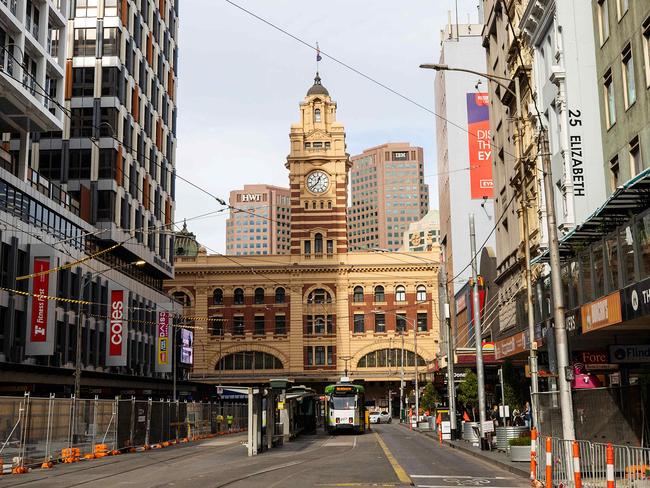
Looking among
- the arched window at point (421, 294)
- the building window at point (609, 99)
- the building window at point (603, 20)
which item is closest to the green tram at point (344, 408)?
the building window at point (609, 99)

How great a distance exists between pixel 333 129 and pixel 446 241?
20.2 meters

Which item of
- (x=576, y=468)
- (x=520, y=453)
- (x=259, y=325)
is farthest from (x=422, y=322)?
(x=576, y=468)

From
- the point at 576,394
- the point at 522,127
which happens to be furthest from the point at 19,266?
the point at 576,394

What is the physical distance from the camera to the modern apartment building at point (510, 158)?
133ft

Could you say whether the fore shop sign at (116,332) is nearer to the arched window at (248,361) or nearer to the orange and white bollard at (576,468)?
the arched window at (248,361)

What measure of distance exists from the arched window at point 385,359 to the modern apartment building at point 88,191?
26679 mm

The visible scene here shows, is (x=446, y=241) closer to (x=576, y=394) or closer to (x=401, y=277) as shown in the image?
(x=401, y=277)

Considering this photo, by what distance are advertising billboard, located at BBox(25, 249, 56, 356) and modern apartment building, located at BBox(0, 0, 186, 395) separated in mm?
71

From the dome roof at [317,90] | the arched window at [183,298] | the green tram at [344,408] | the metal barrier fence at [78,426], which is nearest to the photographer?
the metal barrier fence at [78,426]

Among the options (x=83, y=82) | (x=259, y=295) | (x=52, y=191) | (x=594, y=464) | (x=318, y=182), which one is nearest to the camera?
(x=594, y=464)

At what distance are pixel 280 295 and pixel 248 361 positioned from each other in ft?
27.6

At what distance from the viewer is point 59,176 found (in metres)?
62.3

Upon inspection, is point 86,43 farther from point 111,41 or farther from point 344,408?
point 344,408

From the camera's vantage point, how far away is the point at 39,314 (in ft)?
154
